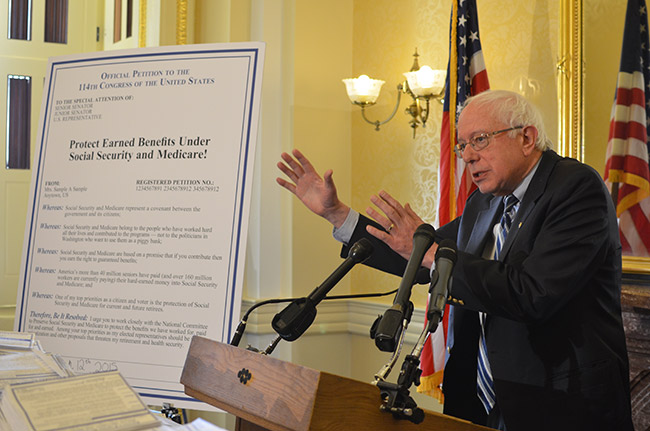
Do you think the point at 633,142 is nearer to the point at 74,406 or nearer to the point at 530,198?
the point at 530,198

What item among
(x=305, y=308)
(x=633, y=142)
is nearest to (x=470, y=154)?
(x=305, y=308)

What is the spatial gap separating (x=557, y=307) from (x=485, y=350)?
31cm

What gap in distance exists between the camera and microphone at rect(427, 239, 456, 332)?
4.39ft

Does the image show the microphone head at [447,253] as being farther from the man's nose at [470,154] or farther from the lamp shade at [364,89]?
the lamp shade at [364,89]

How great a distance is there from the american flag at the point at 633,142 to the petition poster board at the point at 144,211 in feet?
5.27

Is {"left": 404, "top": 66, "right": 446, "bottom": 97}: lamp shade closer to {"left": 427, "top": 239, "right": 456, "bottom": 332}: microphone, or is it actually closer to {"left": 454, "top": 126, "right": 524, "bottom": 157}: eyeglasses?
{"left": 454, "top": 126, "right": 524, "bottom": 157}: eyeglasses

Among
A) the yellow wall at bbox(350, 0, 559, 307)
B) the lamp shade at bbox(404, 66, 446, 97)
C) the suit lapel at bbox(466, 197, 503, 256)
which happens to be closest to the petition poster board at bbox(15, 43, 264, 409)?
the suit lapel at bbox(466, 197, 503, 256)

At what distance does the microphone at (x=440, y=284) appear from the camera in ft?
4.39

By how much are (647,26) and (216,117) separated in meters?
1.88

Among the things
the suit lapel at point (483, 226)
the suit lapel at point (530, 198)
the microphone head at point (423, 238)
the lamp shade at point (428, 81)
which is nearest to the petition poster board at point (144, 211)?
the suit lapel at point (483, 226)

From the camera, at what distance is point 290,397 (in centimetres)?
128

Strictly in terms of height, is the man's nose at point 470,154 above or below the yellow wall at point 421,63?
below

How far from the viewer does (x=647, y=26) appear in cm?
301

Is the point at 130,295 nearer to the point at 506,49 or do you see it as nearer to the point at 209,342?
the point at 209,342
